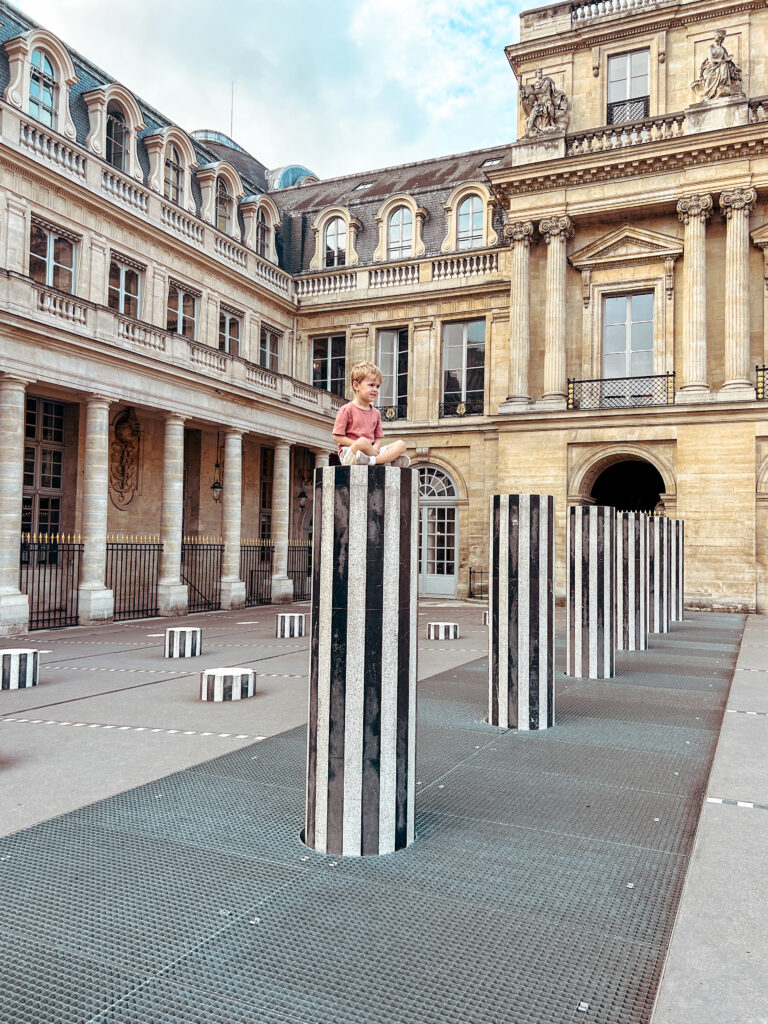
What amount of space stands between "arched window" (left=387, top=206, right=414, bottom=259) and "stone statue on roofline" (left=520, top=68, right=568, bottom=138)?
5.36 meters

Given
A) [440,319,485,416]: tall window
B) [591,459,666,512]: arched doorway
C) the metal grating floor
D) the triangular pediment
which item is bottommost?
the metal grating floor

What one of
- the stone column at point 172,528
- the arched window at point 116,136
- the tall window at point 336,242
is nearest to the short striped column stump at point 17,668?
the stone column at point 172,528

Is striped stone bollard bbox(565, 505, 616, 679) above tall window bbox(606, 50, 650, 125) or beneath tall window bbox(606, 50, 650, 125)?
beneath

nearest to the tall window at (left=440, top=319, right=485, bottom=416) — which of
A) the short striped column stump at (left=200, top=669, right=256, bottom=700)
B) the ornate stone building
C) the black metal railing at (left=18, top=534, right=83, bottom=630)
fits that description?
the ornate stone building

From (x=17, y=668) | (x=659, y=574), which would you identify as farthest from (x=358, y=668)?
(x=659, y=574)

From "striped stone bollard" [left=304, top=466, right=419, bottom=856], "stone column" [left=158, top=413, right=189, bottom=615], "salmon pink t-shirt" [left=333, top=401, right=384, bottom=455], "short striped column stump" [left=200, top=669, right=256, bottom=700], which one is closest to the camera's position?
"striped stone bollard" [left=304, top=466, right=419, bottom=856]

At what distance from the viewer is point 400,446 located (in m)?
4.10

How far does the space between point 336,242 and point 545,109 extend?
28.4 ft

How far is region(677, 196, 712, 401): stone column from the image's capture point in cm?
2058

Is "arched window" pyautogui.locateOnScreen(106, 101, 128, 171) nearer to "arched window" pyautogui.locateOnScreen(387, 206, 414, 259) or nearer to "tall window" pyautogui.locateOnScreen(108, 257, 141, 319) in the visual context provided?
"tall window" pyautogui.locateOnScreen(108, 257, 141, 319)

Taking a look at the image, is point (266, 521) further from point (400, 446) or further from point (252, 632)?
point (400, 446)

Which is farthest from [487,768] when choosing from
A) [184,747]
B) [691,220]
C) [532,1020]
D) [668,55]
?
[668,55]

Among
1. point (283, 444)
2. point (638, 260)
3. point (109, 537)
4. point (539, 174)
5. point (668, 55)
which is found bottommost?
point (109, 537)

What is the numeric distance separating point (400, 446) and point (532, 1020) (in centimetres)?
261
